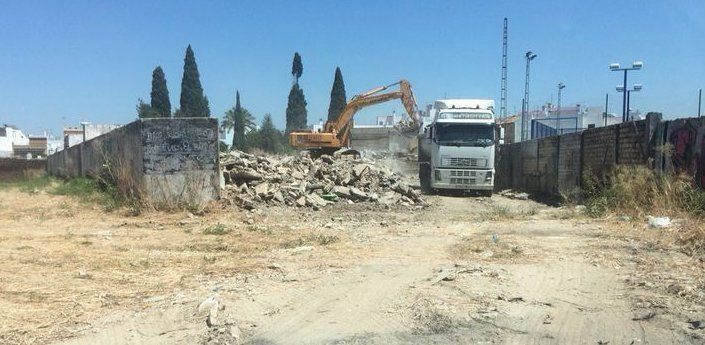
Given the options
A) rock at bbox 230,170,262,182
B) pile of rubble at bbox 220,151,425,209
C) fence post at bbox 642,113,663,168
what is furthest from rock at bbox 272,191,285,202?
fence post at bbox 642,113,663,168

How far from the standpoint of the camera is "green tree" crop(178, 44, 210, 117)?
67812 millimetres

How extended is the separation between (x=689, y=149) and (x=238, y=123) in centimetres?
7717

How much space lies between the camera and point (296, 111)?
271 ft

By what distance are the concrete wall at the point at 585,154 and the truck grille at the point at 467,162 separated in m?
2.66

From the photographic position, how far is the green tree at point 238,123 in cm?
8369

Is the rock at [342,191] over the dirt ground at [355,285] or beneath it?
over

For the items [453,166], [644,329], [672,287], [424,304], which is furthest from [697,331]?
[453,166]

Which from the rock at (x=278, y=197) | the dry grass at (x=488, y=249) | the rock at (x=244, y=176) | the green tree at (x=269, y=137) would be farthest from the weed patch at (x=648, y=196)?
the green tree at (x=269, y=137)

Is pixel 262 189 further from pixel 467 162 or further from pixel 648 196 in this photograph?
pixel 648 196

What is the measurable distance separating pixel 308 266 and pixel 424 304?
234 cm

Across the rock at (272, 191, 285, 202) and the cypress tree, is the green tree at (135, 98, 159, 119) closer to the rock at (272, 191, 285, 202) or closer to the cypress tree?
the cypress tree

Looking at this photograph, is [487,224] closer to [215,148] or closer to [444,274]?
[444,274]

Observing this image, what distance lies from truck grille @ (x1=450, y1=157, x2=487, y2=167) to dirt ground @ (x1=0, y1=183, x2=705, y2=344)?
8.94 metres

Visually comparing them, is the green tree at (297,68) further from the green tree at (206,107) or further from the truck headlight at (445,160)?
the truck headlight at (445,160)
